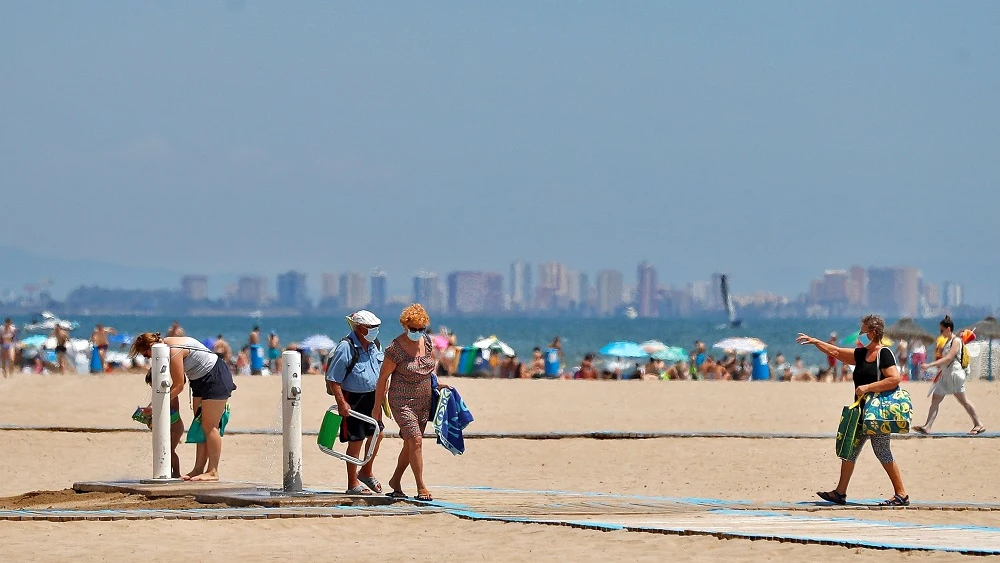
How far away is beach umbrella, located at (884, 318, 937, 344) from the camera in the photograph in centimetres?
3547

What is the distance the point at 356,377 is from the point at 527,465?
4.87m

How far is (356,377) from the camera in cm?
1030

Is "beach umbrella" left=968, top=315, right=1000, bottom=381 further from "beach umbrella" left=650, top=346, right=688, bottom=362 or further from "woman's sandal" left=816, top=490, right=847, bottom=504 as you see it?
"woman's sandal" left=816, top=490, right=847, bottom=504

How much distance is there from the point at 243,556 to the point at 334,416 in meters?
2.40

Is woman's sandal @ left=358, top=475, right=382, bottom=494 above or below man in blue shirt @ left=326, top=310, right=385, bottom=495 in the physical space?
below

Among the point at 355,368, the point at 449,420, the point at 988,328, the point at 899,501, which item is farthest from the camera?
the point at 988,328

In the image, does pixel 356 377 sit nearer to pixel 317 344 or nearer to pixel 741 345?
pixel 317 344

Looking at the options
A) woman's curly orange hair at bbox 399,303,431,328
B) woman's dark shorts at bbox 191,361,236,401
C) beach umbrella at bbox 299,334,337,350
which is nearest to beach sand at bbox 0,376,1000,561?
woman's dark shorts at bbox 191,361,236,401

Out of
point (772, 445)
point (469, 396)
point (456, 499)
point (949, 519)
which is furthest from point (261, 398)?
point (949, 519)

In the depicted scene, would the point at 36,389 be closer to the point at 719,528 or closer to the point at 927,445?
the point at 927,445

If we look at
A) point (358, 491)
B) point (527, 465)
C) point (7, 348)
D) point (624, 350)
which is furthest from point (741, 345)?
point (358, 491)

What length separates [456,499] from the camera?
10.6 metres

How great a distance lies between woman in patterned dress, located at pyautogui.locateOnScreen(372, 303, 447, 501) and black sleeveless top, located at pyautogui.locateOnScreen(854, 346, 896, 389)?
3.00 metres

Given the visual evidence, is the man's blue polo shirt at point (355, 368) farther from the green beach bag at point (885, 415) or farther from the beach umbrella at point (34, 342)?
the beach umbrella at point (34, 342)
